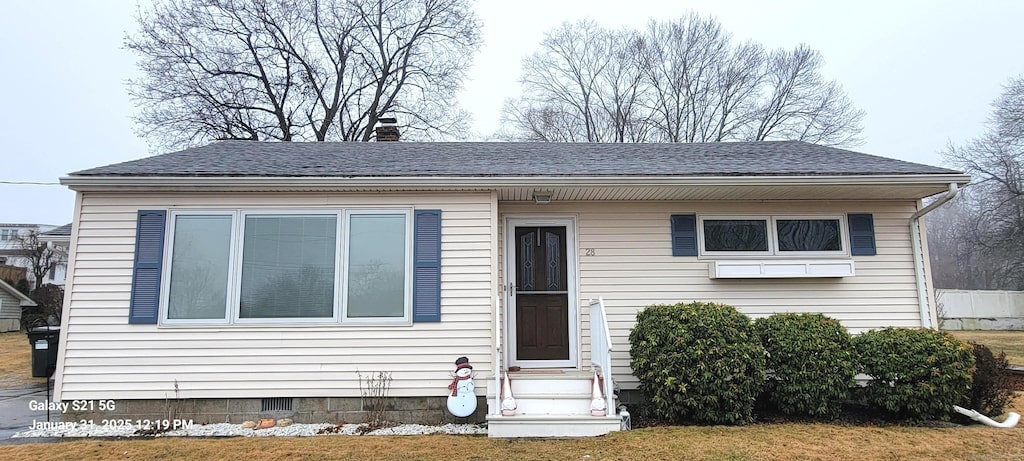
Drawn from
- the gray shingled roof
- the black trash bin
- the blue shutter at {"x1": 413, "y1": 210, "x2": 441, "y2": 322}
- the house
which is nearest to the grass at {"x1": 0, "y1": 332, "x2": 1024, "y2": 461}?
the house

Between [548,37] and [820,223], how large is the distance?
17.8 metres

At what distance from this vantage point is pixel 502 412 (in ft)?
16.0

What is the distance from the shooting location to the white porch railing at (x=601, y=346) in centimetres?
483

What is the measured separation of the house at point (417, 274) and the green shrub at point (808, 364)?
83 cm

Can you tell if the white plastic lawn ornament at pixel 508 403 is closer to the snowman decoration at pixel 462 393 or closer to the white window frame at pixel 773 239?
the snowman decoration at pixel 462 393

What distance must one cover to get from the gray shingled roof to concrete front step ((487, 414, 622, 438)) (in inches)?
93.7

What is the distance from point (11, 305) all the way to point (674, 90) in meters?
26.1

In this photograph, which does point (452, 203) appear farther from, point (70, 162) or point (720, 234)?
point (70, 162)

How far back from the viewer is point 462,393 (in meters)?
5.12

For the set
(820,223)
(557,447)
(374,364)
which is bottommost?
(557,447)

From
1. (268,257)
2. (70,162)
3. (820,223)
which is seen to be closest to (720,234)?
(820,223)

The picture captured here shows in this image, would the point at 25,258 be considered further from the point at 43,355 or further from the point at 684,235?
the point at 684,235

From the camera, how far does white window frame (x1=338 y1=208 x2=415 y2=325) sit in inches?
213

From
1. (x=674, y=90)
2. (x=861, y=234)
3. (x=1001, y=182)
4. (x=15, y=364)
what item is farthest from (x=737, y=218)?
(x=1001, y=182)
